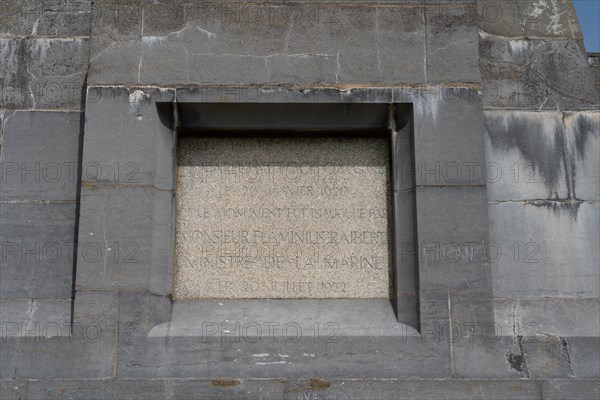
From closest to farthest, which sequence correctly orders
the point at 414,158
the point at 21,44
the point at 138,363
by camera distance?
the point at 138,363 → the point at 414,158 → the point at 21,44

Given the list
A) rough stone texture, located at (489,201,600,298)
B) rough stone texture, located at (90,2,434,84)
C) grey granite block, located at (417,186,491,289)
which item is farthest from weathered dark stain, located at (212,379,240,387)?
rough stone texture, located at (90,2,434,84)

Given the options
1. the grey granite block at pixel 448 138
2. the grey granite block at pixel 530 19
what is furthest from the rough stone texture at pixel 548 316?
the grey granite block at pixel 530 19

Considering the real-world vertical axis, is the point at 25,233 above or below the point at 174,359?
above

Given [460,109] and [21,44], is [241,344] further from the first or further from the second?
[21,44]

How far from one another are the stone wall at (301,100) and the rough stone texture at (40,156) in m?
0.02

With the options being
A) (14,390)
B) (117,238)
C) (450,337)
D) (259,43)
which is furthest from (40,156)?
(450,337)

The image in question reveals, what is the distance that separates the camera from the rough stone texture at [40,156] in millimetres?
6383

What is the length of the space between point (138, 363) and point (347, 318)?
1.63 metres

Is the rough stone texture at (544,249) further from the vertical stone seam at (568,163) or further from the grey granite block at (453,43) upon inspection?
the grey granite block at (453,43)

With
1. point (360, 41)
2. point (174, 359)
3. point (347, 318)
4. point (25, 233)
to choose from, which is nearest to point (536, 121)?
point (360, 41)

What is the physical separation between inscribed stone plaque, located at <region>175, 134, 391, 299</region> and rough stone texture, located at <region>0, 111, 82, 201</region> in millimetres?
898

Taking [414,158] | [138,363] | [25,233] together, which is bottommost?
[138,363]

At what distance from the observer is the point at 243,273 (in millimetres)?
6348

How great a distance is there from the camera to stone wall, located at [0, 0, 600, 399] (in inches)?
230
